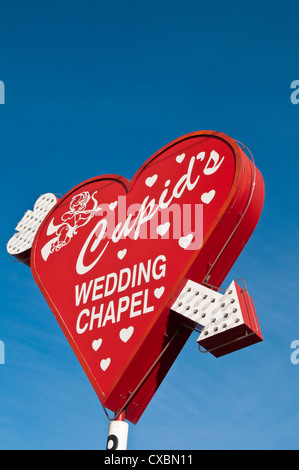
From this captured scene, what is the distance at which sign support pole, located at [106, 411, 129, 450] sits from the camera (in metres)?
10.5

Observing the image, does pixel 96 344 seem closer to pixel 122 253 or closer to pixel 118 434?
pixel 118 434

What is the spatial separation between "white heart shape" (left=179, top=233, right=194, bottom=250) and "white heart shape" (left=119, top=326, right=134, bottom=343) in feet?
5.63

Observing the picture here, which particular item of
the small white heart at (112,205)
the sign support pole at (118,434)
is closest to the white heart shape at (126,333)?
the sign support pole at (118,434)

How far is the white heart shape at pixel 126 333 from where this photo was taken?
1126cm

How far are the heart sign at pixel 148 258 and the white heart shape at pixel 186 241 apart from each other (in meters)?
0.02

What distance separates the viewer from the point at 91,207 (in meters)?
14.2

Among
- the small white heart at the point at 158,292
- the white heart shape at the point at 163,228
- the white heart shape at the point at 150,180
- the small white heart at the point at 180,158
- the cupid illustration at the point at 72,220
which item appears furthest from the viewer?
the cupid illustration at the point at 72,220

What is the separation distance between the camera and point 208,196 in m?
11.9

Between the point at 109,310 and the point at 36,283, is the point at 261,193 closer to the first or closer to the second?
the point at 109,310

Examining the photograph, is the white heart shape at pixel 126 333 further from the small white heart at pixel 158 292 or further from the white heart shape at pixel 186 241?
the white heart shape at pixel 186 241

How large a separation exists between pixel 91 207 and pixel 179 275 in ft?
12.2

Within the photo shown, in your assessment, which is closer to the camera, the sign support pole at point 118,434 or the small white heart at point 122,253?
the sign support pole at point 118,434

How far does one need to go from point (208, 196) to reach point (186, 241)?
0.98 meters
